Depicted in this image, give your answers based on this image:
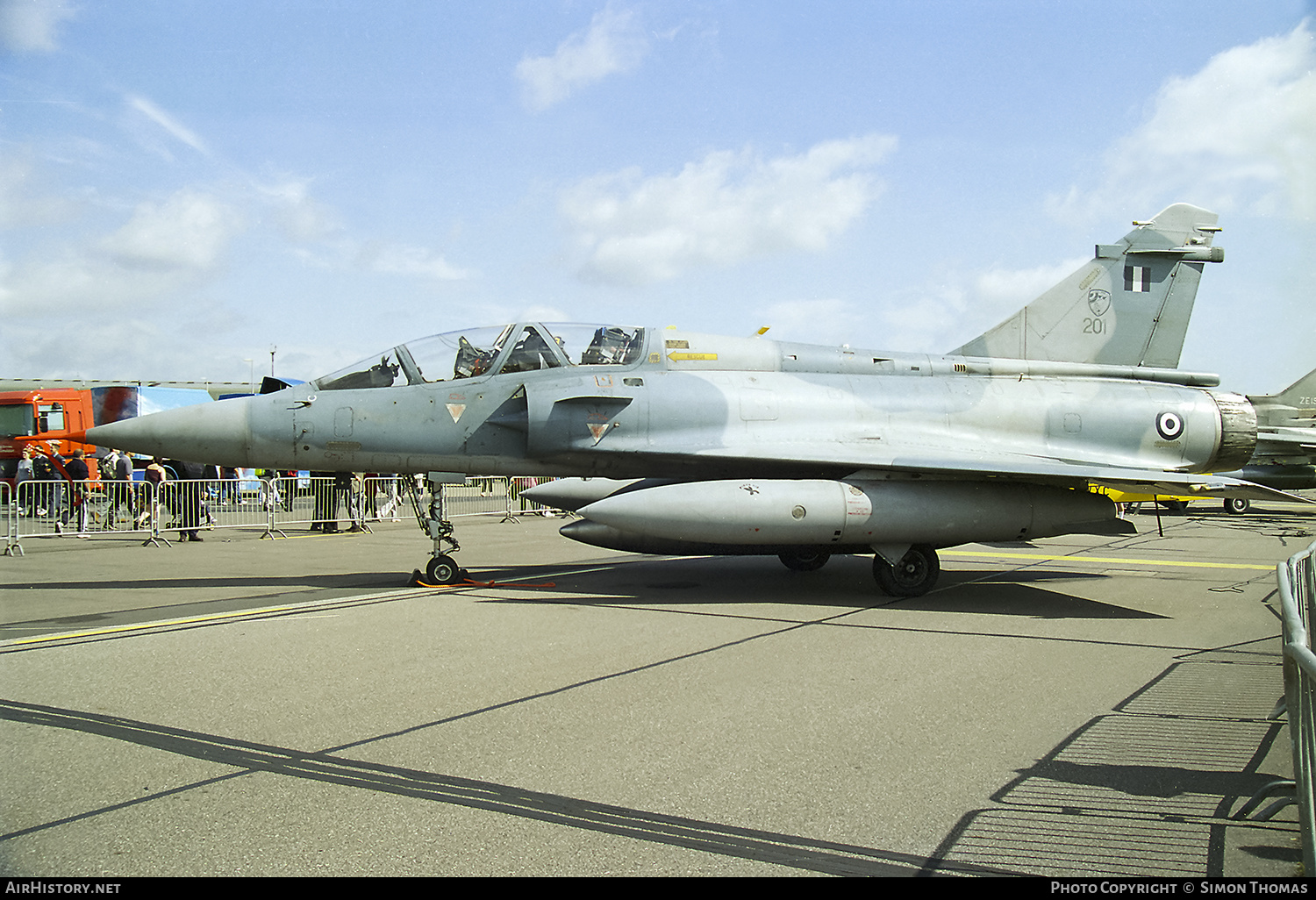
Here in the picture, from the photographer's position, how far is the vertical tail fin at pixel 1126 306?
11547 millimetres

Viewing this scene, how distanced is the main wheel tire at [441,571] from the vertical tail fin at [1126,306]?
6.87 m

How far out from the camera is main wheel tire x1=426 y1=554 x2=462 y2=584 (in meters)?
9.97

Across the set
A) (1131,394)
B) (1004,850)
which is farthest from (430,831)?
(1131,394)

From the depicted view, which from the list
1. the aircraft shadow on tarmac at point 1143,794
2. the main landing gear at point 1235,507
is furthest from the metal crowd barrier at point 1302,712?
the main landing gear at point 1235,507

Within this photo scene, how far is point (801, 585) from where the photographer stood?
407 inches

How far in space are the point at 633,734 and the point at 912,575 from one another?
5749 millimetres

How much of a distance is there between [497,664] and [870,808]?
3.17 m

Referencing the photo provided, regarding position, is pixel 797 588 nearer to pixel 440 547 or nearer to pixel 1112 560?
pixel 440 547

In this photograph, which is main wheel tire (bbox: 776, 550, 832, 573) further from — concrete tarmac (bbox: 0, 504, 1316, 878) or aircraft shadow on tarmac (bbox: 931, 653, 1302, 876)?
aircraft shadow on tarmac (bbox: 931, 653, 1302, 876)

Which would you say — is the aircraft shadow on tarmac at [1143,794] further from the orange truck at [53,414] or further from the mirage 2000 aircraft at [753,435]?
the orange truck at [53,414]

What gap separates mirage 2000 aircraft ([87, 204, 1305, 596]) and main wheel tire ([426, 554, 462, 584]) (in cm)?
3

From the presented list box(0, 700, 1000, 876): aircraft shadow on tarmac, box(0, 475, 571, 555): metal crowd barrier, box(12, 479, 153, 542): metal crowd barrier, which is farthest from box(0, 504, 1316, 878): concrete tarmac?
box(12, 479, 153, 542): metal crowd barrier

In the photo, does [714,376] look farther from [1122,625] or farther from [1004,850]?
[1004,850]

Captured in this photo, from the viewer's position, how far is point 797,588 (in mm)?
10109
